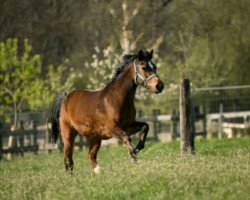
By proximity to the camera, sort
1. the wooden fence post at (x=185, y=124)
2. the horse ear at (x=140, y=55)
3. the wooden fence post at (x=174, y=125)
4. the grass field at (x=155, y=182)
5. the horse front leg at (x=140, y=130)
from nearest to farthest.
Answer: the grass field at (x=155, y=182)
the horse front leg at (x=140, y=130)
the horse ear at (x=140, y=55)
the wooden fence post at (x=185, y=124)
the wooden fence post at (x=174, y=125)

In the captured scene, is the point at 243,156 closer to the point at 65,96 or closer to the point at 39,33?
the point at 65,96

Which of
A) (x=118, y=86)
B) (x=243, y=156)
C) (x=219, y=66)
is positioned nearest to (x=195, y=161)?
(x=243, y=156)

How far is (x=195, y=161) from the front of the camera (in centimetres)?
1168

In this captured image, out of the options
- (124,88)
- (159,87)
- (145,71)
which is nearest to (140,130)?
(124,88)

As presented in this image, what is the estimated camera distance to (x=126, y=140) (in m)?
13.1

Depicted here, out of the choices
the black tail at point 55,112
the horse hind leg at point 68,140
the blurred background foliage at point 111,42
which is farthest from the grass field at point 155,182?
the blurred background foliage at point 111,42

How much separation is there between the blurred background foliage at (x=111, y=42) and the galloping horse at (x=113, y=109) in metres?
13.8

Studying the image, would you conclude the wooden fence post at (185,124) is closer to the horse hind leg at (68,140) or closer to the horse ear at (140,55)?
the horse hind leg at (68,140)

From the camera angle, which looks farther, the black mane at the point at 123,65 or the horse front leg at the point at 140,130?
the black mane at the point at 123,65

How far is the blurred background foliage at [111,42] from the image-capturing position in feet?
104

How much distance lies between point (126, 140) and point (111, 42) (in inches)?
1085

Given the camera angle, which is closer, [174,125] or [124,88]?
[124,88]

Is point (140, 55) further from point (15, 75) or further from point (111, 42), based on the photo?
point (111, 42)

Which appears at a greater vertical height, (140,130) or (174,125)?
(140,130)
